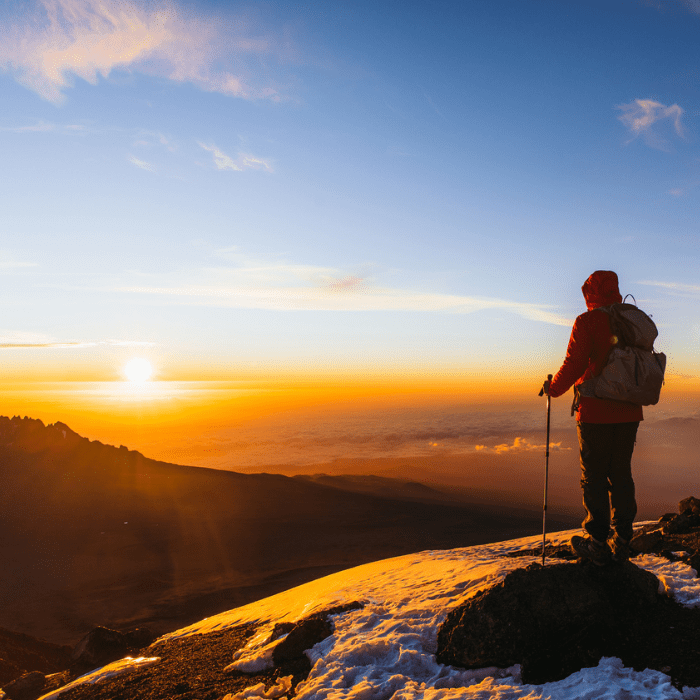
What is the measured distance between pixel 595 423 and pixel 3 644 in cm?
1331

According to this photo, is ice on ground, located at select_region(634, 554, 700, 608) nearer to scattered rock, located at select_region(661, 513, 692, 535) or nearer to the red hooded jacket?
the red hooded jacket

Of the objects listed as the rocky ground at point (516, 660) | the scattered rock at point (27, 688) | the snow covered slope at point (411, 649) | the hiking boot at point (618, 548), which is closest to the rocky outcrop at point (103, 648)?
the rocky ground at point (516, 660)

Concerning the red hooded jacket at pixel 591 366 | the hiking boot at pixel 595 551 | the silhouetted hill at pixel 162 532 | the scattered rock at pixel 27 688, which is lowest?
the silhouetted hill at pixel 162 532

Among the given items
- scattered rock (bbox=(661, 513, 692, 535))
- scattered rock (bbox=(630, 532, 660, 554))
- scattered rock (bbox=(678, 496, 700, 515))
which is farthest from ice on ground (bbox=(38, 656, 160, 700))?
scattered rock (bbox=(678, 496, 700, 515))

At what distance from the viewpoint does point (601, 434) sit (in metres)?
4.60

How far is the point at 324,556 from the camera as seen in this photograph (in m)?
29.7

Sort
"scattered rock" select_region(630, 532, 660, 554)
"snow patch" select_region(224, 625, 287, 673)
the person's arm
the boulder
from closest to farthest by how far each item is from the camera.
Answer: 1. the boulder
2. the person's arm
3. "snow patch" select_region(224, 625, 287, 673)
4. "scattered rock" select_region(630, 532, 660, 554)

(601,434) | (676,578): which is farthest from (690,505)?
(601,434)

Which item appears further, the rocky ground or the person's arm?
the person's arm

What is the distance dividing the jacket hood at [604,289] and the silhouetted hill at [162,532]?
63.6 feet

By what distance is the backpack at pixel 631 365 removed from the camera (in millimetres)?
4430

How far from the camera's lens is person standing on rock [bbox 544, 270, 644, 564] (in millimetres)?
4598

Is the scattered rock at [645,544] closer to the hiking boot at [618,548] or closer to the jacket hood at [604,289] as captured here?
the hiking boot at [618,548]

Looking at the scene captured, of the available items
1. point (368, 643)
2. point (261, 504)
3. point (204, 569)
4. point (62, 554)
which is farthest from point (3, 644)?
point (261, 504)
